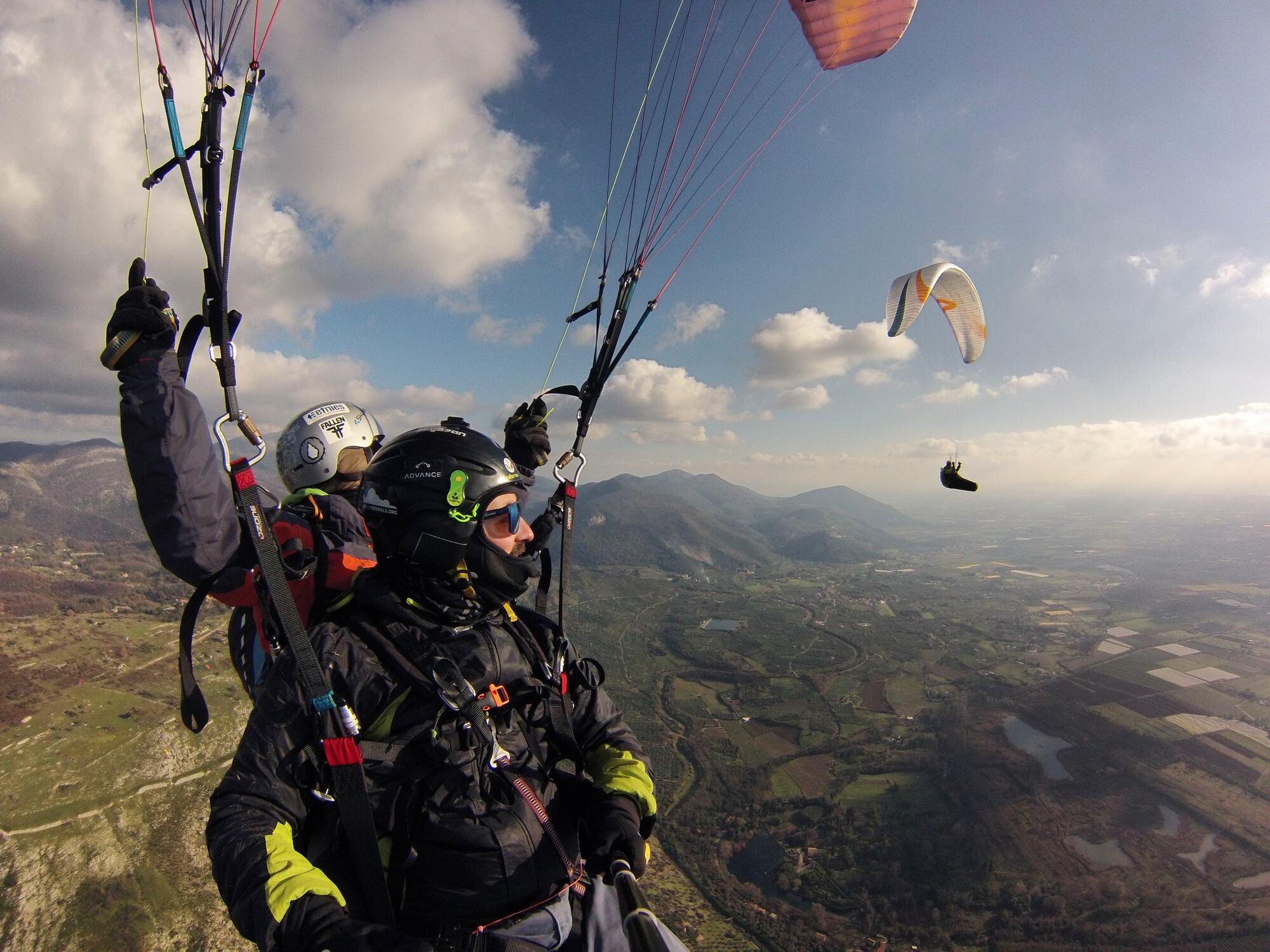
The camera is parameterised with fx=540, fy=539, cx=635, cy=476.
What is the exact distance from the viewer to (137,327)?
7.04ft

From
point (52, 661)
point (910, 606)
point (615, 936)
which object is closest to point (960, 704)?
point (910, 606)

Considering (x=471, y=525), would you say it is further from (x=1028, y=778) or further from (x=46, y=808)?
(x=1028, y=778)

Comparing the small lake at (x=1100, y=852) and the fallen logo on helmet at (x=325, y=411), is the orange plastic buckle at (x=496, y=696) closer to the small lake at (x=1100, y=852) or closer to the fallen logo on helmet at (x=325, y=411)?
the fallen logo on helmet at (x=325, y=411)

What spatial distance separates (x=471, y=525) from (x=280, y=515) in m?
1.59

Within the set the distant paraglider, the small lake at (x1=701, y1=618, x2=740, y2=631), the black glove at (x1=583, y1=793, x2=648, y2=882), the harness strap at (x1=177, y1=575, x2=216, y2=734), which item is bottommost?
the small lake at (x1=701, y1=618, x2=740, y2=631)

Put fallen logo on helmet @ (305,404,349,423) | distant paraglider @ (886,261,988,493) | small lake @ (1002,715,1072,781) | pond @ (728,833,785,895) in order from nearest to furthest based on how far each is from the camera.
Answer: fallen logo on helmet @ (305,404,349,423), distant paraglider @ (886,261,988,493), pond @ (728,833,785,895), small lake @ (1002,715,1072,781)

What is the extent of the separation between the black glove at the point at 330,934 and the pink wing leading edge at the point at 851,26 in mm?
9972

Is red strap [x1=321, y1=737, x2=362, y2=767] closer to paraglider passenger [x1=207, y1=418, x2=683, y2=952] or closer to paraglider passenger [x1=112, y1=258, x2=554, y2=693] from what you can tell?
paraglider passenger [x1=207, y1=418, x2=683, y2=952]

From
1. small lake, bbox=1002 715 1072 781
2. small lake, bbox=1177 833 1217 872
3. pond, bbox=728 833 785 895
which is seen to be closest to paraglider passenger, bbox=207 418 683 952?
pond, bbox=728 833 785 895

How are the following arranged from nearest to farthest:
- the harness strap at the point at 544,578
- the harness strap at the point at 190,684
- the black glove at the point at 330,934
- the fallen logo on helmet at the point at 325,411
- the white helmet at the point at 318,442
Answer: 1. the black glove at the point at 330,934
2. the harness strap at the point at 190,684
3. the harness strap at the point at 544,578
4. the white helmet at the point at 318,442
5. the fallen logo on helmet at the point at 325,411

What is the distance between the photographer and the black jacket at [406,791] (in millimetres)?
1824

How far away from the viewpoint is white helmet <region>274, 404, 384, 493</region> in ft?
14.6

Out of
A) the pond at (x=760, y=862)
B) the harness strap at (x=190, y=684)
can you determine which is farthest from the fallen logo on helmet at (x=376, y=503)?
the pond at (x=760, y=862)

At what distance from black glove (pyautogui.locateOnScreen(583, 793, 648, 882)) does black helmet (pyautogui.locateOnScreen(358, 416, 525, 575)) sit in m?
1.37
